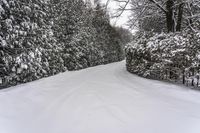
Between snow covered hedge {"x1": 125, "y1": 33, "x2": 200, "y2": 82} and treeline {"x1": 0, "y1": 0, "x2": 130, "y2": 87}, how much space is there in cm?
462

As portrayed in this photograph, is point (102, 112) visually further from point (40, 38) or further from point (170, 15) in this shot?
point (170, 15)

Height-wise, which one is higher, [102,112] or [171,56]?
[171,56]

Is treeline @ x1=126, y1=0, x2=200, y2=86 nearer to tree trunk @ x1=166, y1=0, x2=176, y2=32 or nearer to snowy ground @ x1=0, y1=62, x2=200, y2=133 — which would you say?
tree trunk @ x1=166, y1=0, x2=176, y2=32

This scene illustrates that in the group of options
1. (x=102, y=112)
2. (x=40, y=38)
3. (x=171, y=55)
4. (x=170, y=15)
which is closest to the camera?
(x=102, y=112)

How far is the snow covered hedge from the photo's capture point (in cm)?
679

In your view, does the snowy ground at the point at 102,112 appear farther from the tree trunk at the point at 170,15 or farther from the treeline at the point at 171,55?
the tree trunk at the point at 170,15

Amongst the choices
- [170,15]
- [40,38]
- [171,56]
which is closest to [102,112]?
[171,56]

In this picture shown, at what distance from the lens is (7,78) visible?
903 centimetres

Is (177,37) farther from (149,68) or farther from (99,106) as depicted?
(99,106)

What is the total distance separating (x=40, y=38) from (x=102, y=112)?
7690mm

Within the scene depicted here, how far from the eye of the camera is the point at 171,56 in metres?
7.62

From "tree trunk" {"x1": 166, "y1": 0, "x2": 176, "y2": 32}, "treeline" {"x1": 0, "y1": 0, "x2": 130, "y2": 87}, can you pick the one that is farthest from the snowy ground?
"tree trunk" {"x1": 166, "y1": 0, "x2": 176, "y2": 32}

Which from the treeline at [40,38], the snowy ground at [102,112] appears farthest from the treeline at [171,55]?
the treeline at [40,38]

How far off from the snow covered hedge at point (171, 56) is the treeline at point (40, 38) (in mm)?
4618
